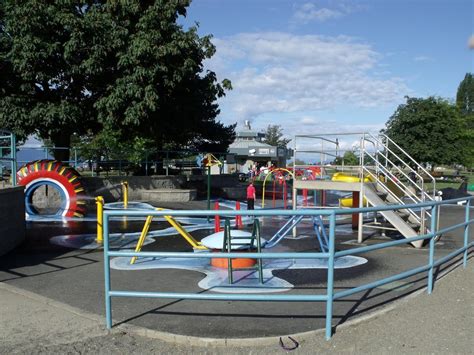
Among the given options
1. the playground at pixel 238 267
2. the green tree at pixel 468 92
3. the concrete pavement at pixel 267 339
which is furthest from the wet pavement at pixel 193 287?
the green tree at pixel 468 92

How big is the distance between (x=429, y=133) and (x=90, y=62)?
29240mm

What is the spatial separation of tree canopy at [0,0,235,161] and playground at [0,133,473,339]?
484cm

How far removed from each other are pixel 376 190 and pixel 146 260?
5.91 meters

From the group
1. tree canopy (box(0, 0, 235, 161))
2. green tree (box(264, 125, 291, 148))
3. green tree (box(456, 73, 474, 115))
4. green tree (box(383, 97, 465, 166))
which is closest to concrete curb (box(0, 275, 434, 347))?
tree canopy (box(0, 0, 235, 161))

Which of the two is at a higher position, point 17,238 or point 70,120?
point 70,120

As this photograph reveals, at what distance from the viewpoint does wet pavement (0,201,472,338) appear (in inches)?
184

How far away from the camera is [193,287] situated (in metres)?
6.29

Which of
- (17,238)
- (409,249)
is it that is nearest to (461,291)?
(409,249)

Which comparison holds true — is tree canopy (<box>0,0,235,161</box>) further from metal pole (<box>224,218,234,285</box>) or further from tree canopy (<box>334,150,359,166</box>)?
metal pole (<box>224,218,234,285</box>)

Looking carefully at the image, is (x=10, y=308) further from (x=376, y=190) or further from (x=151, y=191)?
(x=151, y=191)

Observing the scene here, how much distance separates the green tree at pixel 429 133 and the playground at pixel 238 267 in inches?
1009

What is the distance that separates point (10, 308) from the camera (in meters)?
5.19

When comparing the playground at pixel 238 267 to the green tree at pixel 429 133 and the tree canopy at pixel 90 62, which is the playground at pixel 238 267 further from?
the green tree at pixel 429 133

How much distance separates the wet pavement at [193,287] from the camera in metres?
4.66
